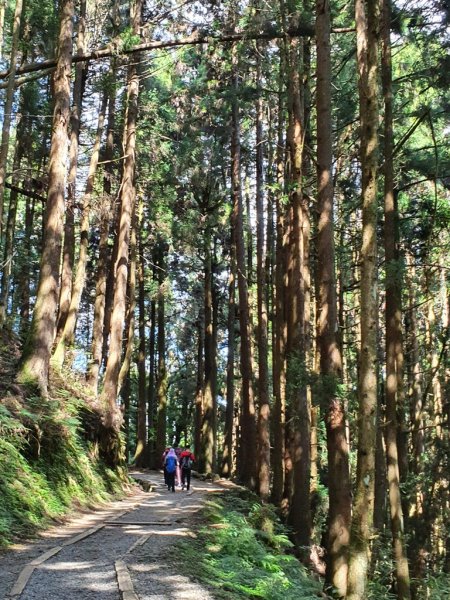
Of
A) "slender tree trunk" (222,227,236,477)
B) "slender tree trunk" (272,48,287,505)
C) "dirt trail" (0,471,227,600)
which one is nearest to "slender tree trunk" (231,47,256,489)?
"slender tree trunk" (272,48,287,505)

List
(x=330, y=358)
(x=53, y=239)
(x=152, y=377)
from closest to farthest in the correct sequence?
(x=330, y=358) → (x=53, y=239) → (x=152, y=377)

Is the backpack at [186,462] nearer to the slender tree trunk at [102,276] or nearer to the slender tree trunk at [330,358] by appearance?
the slender tree trunk at [102,276]

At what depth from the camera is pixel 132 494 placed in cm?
1708

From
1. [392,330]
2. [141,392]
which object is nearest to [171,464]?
[392,330]

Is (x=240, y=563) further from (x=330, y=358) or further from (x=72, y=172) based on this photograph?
(x=72, y=172)

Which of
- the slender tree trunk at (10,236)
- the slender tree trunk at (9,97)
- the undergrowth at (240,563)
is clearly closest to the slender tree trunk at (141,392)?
the slender tree trunk at (10,236)

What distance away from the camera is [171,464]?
61.1 feet

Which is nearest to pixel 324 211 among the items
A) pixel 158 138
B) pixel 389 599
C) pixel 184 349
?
pixel 389 599

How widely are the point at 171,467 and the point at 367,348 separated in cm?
1161

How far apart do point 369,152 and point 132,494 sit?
1238 centimetres

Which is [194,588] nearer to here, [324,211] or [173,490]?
[324,211]

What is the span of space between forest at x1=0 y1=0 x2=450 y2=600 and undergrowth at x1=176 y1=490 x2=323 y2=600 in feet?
3.43

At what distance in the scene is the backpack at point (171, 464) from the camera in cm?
1850

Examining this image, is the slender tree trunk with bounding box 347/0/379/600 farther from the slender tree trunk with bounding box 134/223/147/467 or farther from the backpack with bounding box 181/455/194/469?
the slender tree trunk with bounding box 134/223/147/467
